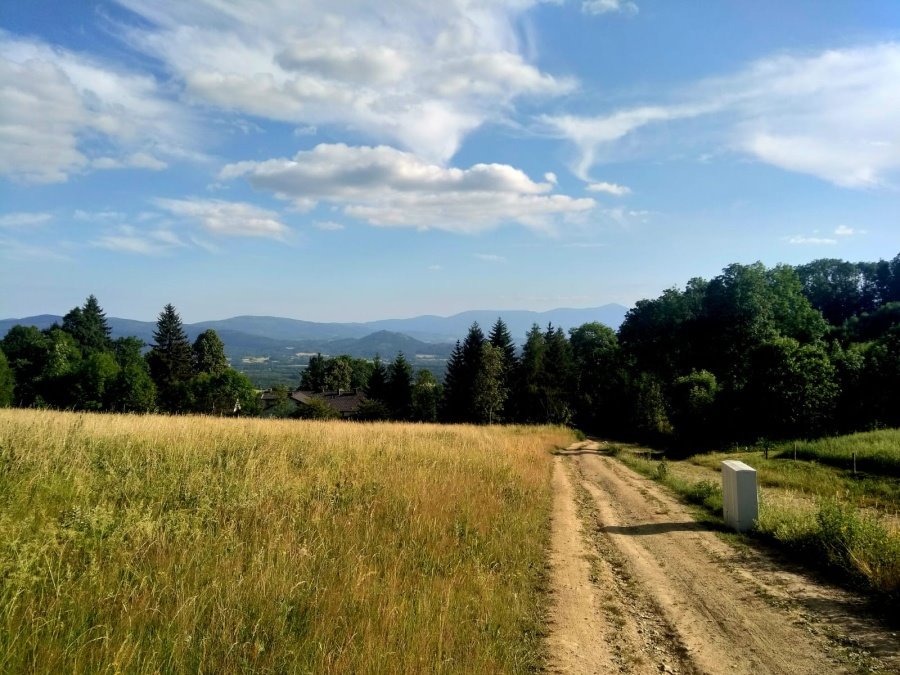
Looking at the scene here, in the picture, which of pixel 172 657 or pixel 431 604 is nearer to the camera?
pixel 172 657

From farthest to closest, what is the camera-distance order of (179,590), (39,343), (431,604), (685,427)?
(39,343) < (685,427) < (431,604) < (179,590)

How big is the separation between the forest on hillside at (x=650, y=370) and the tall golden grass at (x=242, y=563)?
85.5ft

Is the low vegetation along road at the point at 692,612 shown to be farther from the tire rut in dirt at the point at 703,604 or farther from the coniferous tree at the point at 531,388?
the coniferous tree at the point at 531,388

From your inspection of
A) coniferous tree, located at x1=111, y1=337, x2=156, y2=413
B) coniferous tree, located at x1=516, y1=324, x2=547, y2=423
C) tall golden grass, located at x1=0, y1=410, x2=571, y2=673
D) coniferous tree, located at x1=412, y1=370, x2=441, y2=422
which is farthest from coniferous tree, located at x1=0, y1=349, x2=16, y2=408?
coniferous tree, located at x1=516, y1=324, x2=547, y2=423

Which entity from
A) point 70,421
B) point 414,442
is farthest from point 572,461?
point 70,421

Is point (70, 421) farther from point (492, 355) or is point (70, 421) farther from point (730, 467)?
point (492, 355)

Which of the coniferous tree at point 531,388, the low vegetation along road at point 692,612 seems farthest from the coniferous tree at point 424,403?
the low vegetation along road at point 692,612

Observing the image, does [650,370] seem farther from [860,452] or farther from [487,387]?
[860,452]

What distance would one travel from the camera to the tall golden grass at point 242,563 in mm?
3572

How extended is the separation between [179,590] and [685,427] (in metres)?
43.0

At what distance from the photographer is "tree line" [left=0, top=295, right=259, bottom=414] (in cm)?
5875

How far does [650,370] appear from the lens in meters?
59.7

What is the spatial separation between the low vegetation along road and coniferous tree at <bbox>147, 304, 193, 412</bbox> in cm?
7462

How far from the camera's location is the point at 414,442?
14484mm
